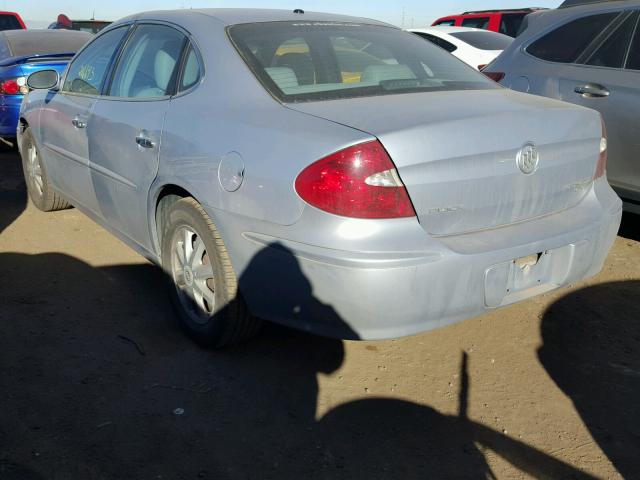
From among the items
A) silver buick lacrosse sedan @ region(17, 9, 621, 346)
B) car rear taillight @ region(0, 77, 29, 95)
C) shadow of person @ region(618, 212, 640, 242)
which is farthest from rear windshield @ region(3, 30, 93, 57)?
shadow of person @ region(618, 212, 640, 242)

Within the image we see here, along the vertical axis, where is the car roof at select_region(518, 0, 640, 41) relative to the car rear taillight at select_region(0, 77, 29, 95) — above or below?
above

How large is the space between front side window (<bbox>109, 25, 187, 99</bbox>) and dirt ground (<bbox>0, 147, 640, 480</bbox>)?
114 centimetres

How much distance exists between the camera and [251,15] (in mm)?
3496

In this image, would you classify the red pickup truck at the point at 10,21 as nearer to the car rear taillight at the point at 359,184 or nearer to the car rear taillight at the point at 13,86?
the car rear taillight at the point at 13,86

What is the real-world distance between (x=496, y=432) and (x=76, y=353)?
1910mm

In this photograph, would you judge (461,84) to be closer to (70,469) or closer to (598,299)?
(598,299)

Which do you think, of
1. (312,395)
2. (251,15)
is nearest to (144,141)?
(251,15)

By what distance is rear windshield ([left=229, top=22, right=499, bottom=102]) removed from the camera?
2979 mm

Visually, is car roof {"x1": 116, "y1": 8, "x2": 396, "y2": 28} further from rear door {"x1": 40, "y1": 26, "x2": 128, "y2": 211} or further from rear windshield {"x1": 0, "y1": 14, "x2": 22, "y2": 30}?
rear windshield {"x1": 0, "y1": 14, "x2": 22, "y2": 30}

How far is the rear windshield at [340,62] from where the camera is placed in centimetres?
298

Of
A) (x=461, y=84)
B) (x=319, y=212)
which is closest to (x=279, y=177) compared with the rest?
(x=319, y=212)

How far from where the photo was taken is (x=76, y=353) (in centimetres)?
319

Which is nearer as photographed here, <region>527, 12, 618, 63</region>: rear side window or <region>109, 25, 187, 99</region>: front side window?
<region>109, 25, 187, 99</region>: front side window

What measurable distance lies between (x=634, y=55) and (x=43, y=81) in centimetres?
396
